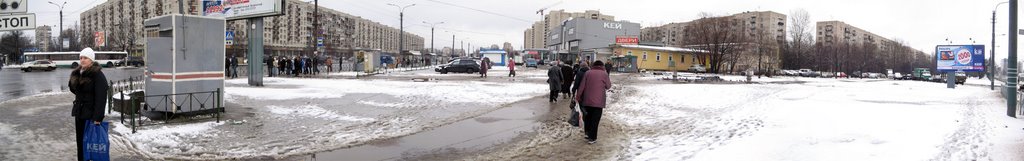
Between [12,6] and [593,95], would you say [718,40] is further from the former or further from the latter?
[12,6]

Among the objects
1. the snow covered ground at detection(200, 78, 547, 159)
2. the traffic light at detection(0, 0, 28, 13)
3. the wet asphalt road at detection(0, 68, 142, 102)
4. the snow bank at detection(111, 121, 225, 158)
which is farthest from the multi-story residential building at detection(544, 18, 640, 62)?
the traffic light at detection(0, 0, 28, 13)

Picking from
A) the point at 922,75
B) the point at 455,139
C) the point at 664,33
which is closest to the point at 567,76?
the point at 455,139

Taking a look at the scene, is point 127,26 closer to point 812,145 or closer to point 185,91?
point 185,91

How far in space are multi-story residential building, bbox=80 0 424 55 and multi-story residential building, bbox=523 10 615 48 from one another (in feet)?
122

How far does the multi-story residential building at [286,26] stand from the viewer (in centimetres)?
8350

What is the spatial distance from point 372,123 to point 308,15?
4491 inches

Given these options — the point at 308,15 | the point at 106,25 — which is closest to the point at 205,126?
the point at 106,25

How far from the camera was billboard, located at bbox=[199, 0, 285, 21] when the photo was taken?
19.7 meters

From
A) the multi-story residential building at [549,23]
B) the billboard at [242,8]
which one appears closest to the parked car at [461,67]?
the billboard at [242,8]

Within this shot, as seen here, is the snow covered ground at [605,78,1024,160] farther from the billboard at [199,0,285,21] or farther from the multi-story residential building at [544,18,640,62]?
the multi-story residential building at [544,18,640,62]

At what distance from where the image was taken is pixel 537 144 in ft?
26.5

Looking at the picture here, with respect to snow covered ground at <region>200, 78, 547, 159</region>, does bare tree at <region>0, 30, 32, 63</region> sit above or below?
above

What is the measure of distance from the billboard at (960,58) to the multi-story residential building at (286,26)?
208 feet

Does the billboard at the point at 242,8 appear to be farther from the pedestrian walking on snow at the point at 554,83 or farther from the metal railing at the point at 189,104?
the pedestrian walking on snow at the point at 554,83
